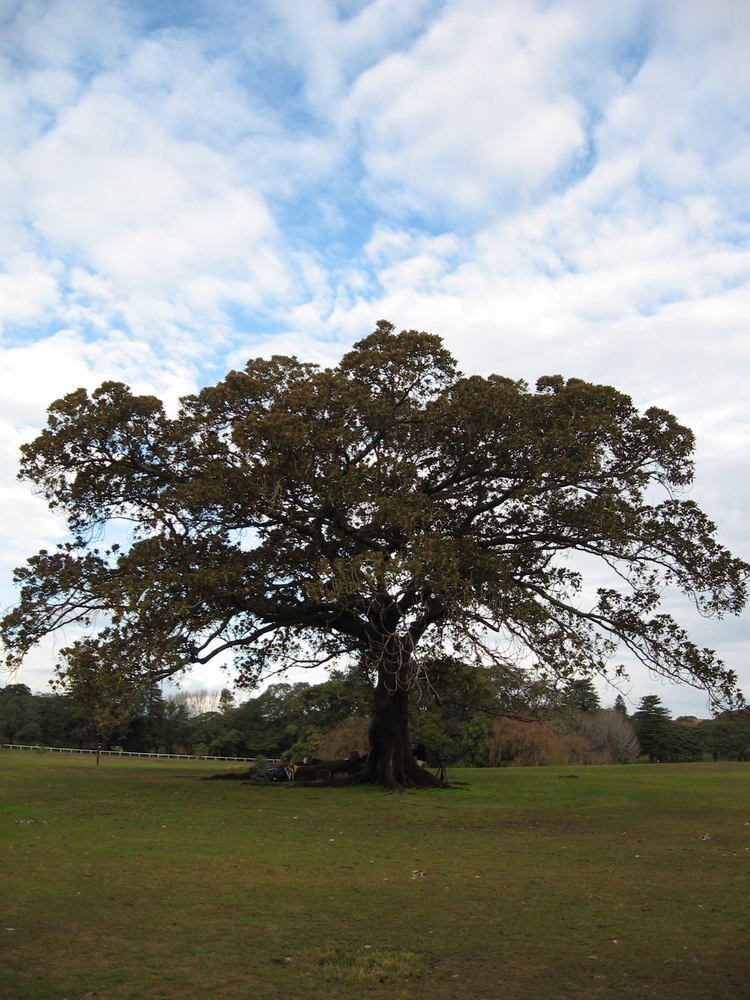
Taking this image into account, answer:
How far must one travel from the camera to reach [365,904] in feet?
24.0

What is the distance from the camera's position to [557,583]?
63.5 ft

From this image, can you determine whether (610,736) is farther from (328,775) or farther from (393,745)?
(393,745)

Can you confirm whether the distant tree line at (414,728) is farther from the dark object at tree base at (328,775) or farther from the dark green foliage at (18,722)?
the dark object at tree base at (328,775)

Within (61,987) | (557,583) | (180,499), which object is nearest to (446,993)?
(61,987)

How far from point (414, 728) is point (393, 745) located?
60.1 feet

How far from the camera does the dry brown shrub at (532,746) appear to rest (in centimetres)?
4134

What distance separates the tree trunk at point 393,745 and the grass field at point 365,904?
5.93 metres

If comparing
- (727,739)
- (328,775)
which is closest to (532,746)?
(727,739)

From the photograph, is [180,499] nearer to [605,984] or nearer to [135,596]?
[135,596]

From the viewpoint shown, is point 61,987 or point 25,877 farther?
point 25,877

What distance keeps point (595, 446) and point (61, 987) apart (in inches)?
596

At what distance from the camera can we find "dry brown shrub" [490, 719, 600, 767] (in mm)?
41344

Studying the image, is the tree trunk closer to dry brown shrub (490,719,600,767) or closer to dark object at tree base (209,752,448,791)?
dark object at tree base (209,752,448,791)

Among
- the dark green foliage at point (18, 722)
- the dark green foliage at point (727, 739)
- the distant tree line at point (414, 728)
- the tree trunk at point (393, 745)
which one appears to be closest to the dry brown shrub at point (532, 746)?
the distant tree line at point (414, 728)
